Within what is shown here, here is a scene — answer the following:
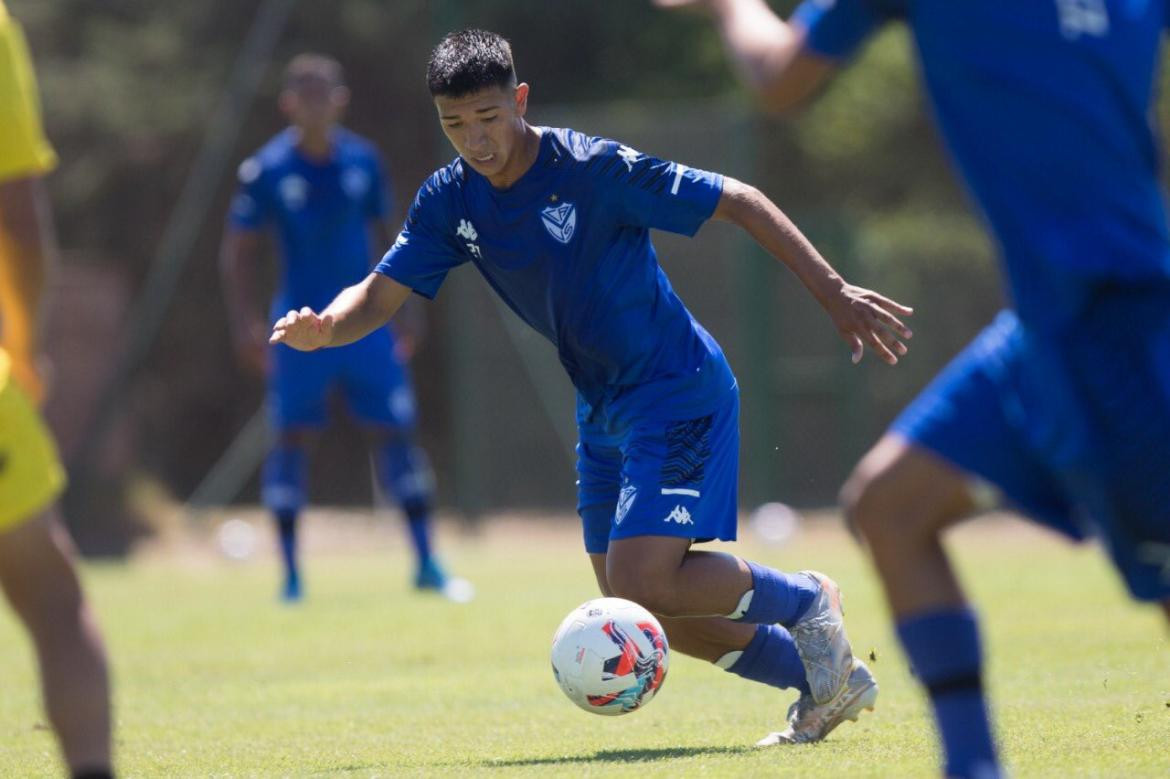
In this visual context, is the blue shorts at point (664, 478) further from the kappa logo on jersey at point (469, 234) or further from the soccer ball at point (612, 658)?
the kappa logo on jersey at point (469, 234)

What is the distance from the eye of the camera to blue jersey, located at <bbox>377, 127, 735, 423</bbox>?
5547mm

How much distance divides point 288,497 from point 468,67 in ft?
19.0

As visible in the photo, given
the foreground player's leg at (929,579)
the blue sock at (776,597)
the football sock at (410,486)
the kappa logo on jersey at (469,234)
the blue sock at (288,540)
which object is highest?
the kappa logo on jersey at (469,234)

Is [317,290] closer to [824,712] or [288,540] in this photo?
[288,540]

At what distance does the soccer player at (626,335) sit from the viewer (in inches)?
211

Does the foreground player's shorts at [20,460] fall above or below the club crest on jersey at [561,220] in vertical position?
below

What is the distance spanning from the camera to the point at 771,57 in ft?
12.0

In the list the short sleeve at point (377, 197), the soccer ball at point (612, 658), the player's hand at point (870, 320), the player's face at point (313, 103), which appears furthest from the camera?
the short sleeve at point (377, 197)

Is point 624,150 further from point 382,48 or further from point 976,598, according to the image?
point 382,48

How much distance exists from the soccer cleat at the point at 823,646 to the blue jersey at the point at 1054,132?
7.04ft

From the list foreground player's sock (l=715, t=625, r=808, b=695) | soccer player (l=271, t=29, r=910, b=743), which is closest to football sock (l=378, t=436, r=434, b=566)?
soccer player (l=271, t=29, r=910, b=743)

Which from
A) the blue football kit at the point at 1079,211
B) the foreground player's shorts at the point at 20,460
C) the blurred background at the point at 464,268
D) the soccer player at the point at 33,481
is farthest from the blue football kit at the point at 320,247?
Result: the blue football kit at the point at 1079,211

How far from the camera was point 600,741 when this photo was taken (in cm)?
561

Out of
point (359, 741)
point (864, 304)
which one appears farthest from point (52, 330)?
point (864, 304)
